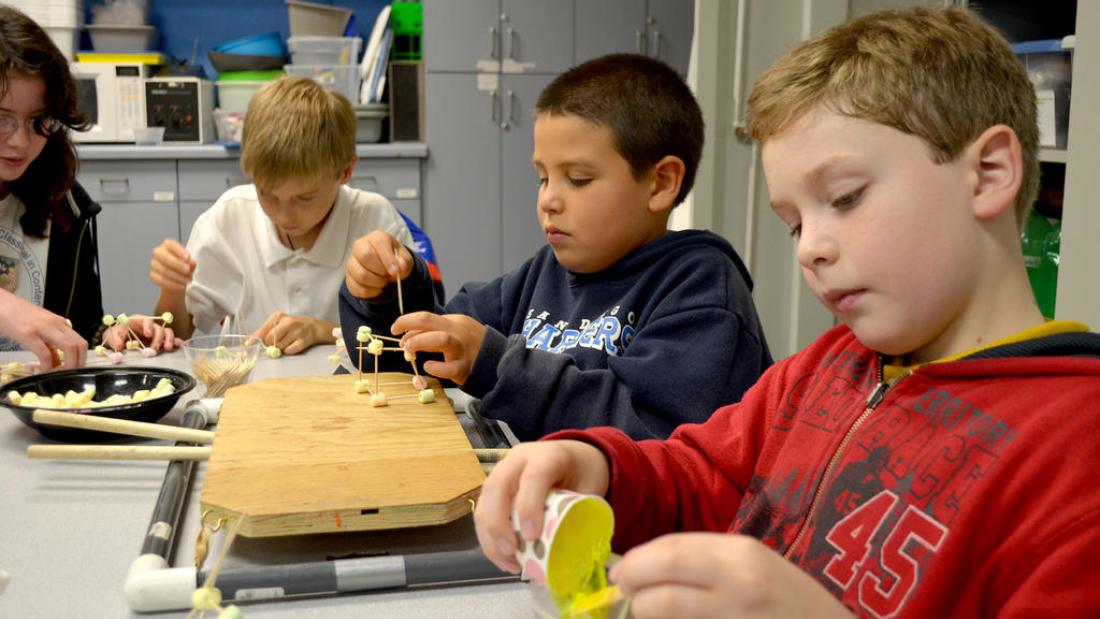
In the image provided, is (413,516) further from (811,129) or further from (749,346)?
(749,346)

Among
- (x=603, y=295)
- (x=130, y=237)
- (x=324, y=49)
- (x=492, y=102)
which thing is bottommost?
(x=130, y=237)

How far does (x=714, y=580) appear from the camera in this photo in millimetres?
544

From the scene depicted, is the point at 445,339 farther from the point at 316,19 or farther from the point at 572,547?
the point at 316,19

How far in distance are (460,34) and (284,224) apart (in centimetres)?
260

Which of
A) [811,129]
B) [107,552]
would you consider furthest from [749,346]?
[107,552]

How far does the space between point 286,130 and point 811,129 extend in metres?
1.44

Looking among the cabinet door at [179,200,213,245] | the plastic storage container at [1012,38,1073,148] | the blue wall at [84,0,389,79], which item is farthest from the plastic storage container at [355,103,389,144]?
the plastic storage container at [1012,38,1073,148]

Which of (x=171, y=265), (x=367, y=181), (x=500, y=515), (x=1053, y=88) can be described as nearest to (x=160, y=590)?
(x=500, y=515)

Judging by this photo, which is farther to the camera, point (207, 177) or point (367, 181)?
point (367, 181)

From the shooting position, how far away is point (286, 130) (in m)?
2.01

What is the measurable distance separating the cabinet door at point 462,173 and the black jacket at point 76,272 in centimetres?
238

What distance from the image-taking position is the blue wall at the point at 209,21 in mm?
4840

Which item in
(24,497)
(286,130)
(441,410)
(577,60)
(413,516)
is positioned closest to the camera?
(413,516)

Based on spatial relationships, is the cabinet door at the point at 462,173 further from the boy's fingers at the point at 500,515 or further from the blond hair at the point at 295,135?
the boy's fingers at the point at 500,515
